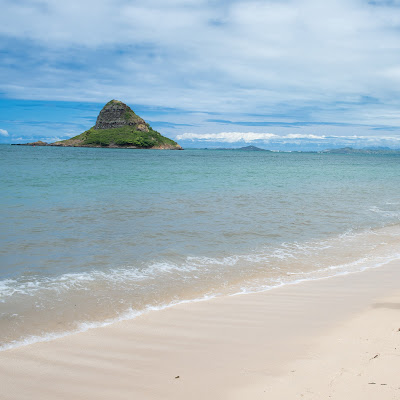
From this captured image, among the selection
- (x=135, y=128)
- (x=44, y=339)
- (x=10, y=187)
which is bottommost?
(x=44, y=339)

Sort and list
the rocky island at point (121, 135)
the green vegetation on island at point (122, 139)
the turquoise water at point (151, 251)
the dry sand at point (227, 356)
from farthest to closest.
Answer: the rocky island at point (121, 135)
the green vegetation on island at point (122, 139)
the turquoise water at point (151, 251)
the dry sand at point (227, 356)

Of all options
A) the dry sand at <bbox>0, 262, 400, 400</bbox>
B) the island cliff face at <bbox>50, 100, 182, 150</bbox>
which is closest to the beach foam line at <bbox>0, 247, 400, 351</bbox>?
the dry sand at <bbox>0, 262, 400, 400</bbox>

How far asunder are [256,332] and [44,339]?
9.39 feet

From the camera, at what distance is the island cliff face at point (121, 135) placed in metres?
173

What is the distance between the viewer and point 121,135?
17812 centimetres

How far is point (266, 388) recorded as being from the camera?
3479 millimetres

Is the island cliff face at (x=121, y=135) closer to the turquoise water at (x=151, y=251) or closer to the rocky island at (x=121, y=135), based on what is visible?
the rocky island at (x=121, y=135)

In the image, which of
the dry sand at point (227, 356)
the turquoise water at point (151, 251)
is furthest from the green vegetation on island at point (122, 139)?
the dry sand at point (227, 356)

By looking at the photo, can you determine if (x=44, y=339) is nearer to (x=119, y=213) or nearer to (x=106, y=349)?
(x=106, y=349)

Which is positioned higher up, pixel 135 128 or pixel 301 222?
pixel 135 128

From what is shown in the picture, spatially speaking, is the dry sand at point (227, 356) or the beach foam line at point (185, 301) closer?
the dry sand at point (227, 356)

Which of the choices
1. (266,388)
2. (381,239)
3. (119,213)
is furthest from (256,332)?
(119,213)

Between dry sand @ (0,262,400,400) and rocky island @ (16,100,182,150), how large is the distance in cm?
17145

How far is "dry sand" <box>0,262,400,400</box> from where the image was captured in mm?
3498
